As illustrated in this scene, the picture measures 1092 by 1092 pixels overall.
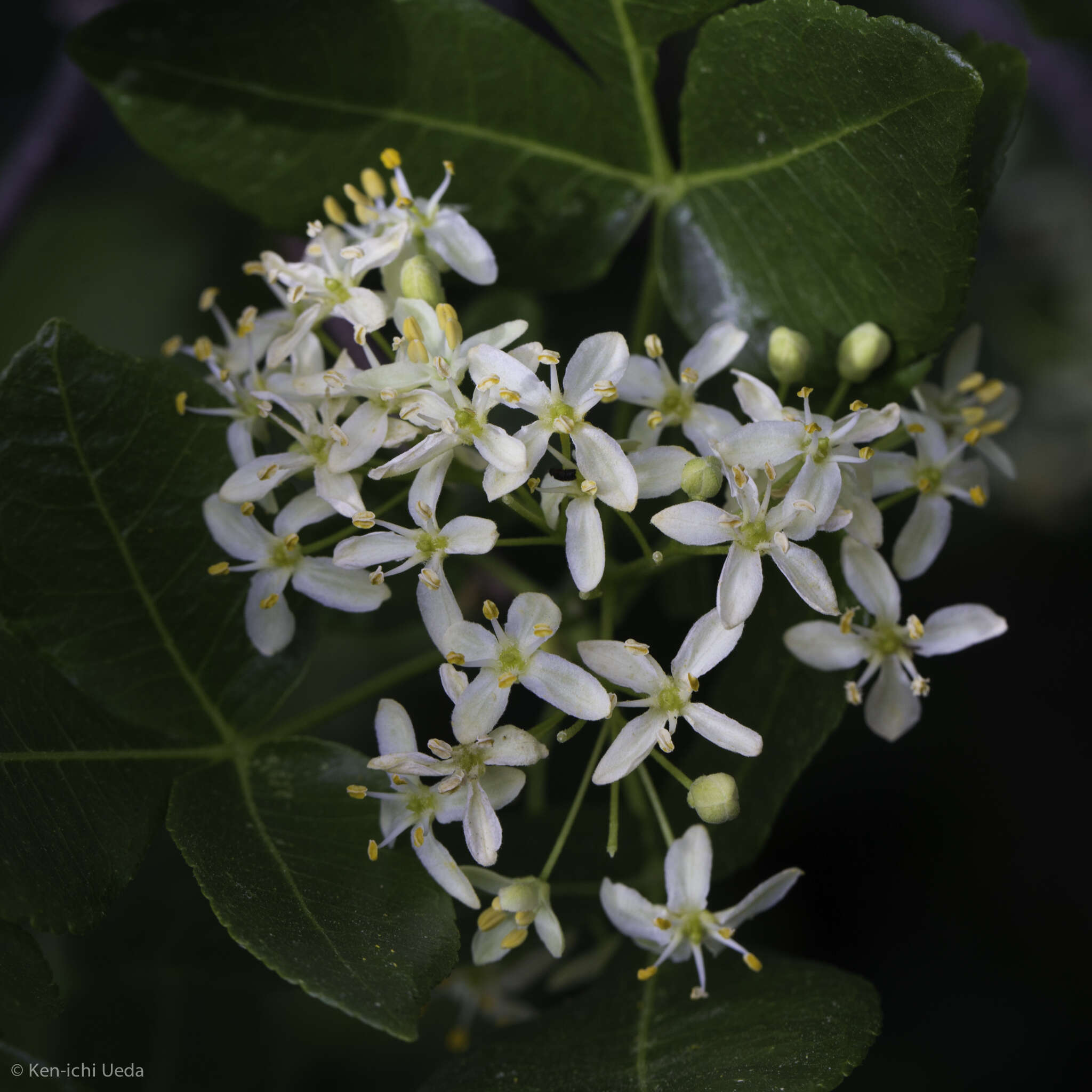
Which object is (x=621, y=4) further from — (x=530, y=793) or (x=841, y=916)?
(x=841, y=916)

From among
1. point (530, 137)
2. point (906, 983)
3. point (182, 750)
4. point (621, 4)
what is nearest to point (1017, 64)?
point (621, 4)

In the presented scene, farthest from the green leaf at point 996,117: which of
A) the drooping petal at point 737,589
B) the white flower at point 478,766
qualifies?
the white flower at point 478,766

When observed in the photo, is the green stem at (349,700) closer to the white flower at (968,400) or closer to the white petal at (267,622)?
the white petal at (267,622)

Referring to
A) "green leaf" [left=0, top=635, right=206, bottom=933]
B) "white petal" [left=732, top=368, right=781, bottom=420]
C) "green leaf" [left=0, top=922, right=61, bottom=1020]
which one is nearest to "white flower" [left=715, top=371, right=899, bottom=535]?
"white petal" [left=732, top=368, right=781, bottom=420]

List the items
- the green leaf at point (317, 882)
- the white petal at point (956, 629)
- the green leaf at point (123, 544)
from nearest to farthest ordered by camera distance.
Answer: the green leaf at point (317, 882), the green leaf at point (123, 544), the white petal at point (956, 629)

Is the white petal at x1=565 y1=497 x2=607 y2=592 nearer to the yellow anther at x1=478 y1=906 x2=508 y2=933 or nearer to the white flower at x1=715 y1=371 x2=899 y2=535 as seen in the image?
the white flower at x1=715 y1=371 x2=899 y2=535

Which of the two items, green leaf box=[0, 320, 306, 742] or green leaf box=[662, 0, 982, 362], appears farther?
green leaf box=[0, 320, 306, 742]

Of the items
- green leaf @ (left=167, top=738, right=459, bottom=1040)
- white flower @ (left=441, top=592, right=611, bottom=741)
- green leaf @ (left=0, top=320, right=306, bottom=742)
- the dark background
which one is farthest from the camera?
the dark background
